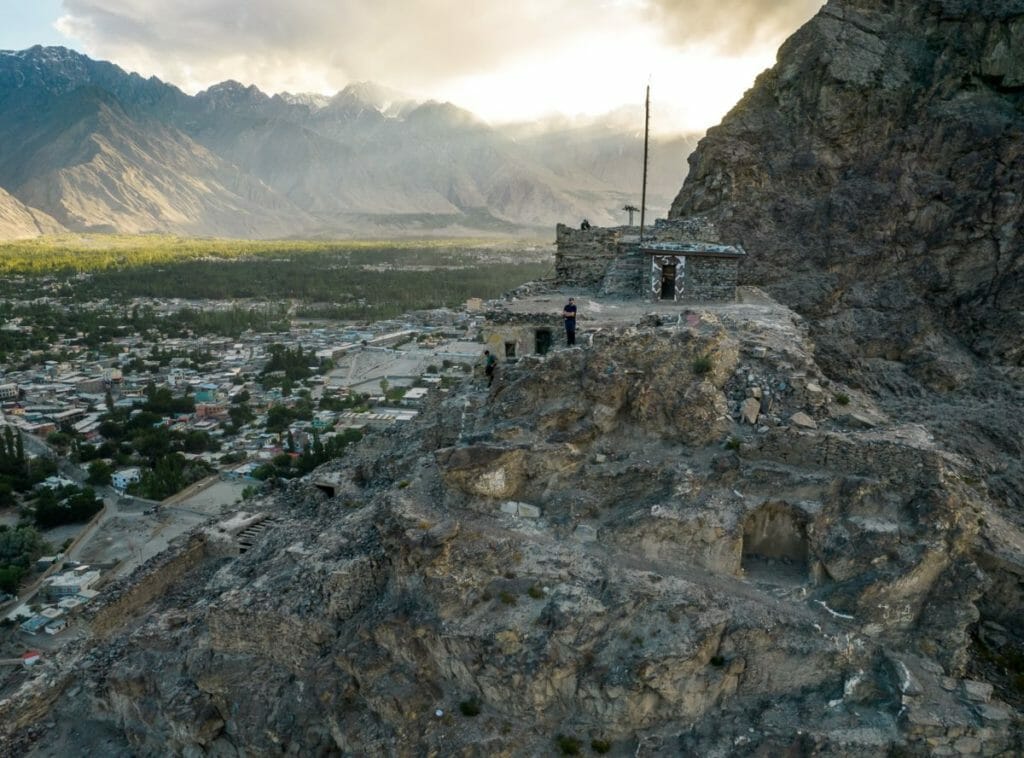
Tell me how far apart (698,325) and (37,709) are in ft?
58.8

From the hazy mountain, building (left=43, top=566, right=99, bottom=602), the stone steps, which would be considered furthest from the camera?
the hazy mountain

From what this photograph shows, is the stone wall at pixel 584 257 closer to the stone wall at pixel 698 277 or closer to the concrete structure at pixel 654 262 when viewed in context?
the concrete structure at pixel 654 262

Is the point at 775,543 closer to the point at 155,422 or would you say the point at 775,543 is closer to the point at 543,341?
the point at 543,341

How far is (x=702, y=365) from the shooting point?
14.2 m

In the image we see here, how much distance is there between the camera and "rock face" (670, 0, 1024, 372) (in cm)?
2288

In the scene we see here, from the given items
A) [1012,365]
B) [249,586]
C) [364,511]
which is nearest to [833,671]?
[364,511]

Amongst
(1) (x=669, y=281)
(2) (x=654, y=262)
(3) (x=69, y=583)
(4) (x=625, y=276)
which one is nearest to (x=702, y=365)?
(2) (x=654, y=262)

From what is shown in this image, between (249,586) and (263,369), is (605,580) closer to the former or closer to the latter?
(249,586)

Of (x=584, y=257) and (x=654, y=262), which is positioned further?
(x=584, y=257)

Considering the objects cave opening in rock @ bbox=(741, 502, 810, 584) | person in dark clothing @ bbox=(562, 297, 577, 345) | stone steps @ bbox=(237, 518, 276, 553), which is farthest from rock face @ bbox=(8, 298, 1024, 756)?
stone steps @ bbox=(237, 518, 276, 553)

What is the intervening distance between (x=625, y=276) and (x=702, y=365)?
9.02 meters

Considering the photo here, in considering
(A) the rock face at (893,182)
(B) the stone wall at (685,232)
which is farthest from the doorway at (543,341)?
(A) the rock face at (893,182)

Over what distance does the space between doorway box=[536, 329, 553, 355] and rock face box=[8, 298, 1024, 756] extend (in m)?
2.07

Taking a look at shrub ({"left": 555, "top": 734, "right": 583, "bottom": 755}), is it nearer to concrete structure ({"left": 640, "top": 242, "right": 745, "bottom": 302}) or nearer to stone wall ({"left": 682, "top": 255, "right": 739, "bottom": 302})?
concrete structure ({"left": 640, "top": 242, "right": 745, "bottom": 302})
